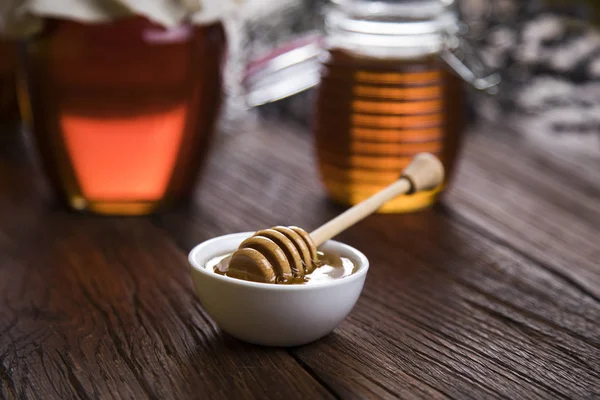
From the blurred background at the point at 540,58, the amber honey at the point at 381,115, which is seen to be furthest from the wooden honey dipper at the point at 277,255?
the blurred background at the point at 540,58

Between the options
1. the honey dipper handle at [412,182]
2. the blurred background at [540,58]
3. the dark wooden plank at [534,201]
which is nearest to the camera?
the honey dipper handle at [412,182]

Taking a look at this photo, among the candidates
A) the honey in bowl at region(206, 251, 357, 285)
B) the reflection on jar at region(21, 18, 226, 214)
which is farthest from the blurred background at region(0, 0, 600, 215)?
the honey in bowl at region(206, 251, 357, 285)

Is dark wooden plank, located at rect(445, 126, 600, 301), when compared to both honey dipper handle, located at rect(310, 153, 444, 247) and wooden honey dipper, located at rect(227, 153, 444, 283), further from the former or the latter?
wooden honey dipper, located at rect(227, 153, 444, 283)

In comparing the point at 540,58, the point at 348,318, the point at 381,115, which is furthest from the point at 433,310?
the point at 540,58

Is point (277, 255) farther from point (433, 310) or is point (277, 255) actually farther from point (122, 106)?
point (122, 106)

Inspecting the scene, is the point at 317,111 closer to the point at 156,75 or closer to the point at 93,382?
the point at 156,75

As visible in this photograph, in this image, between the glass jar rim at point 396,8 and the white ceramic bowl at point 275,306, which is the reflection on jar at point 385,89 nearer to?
the glass jar rim at point 396,8
